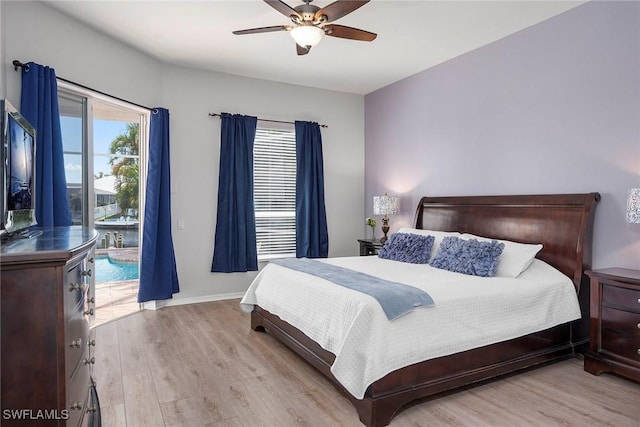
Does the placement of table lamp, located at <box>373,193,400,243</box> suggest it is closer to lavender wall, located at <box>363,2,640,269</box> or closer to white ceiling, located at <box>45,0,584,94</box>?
lavender wall, located at <box>363,2,640,269</box>

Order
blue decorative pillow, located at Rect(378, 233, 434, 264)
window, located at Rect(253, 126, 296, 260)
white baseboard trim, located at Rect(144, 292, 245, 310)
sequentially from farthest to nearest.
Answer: window, located at Rect(253, 126, 296, 260), white baseboard trim, located at Rect(144, 292, 245, 310), blue decorative pillow, located at Rect(378, 233, 434, 264)

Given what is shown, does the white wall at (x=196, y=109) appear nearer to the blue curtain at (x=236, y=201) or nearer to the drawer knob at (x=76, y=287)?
the blue curtain at (x=236, y=201)

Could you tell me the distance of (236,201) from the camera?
16.7ft

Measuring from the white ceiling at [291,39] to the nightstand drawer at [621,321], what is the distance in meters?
2.48

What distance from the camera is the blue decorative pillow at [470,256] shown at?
3.19m

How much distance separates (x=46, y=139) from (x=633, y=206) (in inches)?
173

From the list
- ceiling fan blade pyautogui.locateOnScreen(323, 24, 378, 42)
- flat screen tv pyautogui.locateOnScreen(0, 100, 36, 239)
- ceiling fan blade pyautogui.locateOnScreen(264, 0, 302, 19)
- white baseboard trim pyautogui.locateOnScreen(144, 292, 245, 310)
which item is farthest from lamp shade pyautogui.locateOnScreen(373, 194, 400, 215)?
flat screen tv pyautogui.locateOnScreen(0, 100, 36, 239)

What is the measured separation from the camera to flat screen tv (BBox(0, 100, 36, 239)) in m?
1.90

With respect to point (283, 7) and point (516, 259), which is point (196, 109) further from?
point (516, 259)

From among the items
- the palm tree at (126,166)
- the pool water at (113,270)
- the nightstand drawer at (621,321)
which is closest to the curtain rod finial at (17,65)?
the palm tree at (126,166)

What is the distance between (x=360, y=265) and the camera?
3.70m

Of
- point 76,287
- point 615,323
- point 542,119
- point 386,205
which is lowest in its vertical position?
point 615,323

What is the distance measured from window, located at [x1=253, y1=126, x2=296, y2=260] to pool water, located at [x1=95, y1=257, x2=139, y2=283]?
5.19 ft

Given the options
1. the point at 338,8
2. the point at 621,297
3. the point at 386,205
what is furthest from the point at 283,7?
the point at 621,297
